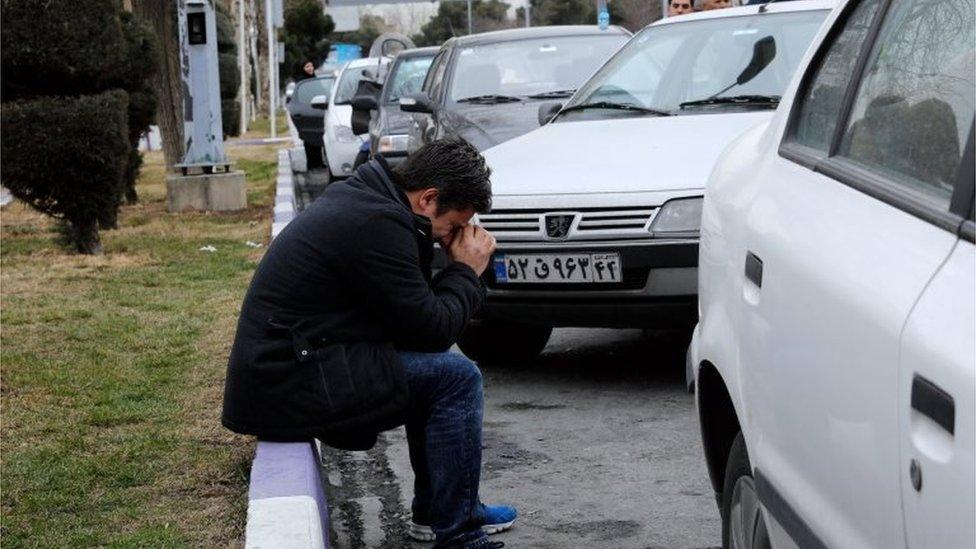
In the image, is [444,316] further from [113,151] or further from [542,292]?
[113,151]

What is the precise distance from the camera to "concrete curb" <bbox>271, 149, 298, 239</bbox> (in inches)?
524

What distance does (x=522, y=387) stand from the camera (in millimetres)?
7312

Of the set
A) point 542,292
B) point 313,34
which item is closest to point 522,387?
point 542,292

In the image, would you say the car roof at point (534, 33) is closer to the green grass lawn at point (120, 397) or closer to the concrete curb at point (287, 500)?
the green grass lawn at point (120, 397)

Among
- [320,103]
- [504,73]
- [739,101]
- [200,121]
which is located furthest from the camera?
[320,103]

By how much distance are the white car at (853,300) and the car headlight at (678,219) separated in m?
2.59

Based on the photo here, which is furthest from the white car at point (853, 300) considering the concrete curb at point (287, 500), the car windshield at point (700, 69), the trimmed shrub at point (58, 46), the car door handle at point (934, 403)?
the trimmed shrub at point (58, 46)

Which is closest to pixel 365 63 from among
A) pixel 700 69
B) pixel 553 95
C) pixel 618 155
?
pixel 553 95

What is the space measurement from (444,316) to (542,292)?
2244mm

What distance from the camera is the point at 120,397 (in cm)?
673

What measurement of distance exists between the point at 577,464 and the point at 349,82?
53.9 feet

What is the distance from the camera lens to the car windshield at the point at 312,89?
2820 centimetres

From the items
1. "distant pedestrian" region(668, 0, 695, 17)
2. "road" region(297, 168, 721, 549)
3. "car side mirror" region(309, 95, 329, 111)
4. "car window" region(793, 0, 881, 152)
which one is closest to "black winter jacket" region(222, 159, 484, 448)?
"road" region(297, 168, 721, 549)

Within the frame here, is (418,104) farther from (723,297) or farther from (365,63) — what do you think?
(365,63)
